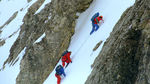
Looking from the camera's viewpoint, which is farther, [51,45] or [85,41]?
[51,45]

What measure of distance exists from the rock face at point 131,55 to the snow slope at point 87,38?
142 inches

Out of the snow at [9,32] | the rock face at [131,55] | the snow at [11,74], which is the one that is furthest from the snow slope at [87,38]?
the snow at [9,32]

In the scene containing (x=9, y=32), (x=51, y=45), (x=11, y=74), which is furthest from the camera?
(x=9, y=32)

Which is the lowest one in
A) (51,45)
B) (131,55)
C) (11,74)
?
(11,74)

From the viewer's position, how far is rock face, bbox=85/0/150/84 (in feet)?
21.0

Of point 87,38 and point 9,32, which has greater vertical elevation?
point 87,38

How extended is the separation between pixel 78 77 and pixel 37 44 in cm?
730

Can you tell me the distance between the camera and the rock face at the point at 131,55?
6402mm

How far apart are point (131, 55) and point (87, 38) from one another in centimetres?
875

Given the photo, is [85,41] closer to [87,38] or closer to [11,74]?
[87,38]

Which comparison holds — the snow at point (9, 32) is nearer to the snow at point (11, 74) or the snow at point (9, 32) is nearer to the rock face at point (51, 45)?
the snow at point (11, 74)

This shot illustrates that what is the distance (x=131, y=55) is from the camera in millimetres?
7078

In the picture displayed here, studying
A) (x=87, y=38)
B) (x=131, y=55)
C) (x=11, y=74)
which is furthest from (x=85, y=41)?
(x=11, y=74)

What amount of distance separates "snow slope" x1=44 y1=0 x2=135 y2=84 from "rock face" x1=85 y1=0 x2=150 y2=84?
11.8 feet
